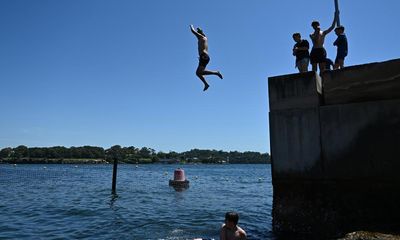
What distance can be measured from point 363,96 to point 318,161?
6.09ft

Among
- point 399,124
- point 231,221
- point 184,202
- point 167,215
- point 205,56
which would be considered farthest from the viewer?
point 184,202

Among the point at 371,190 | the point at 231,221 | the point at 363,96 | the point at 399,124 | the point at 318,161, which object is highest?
the point at 363,96

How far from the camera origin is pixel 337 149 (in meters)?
8.97

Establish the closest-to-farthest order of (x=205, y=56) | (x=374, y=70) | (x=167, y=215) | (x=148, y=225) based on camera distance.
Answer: (x=374, y=70) < (x=205, y=56) < (x=148, y=225) < (x=167, y=215)

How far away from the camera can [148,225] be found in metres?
15.5

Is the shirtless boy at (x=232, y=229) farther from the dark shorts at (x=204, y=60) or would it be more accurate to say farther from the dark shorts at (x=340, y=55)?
the dark shorts at (x=340, y=55)

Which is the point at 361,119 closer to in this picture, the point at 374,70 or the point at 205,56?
the point at 374,70

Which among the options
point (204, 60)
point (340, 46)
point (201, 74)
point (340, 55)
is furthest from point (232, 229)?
point (340, 46)

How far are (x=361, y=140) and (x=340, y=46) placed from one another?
355cm

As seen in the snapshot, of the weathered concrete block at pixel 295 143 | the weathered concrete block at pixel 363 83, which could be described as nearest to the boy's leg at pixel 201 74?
the weathered concrete block at pixel 295 143

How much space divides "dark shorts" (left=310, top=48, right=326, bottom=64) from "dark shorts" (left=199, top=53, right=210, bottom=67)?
10.2 feet

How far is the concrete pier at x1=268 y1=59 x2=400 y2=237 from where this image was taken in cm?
837

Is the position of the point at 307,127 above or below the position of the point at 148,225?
above

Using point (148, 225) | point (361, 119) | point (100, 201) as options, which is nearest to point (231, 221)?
point (361, 119)
